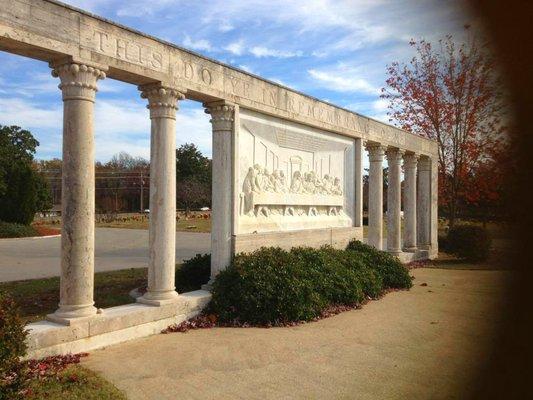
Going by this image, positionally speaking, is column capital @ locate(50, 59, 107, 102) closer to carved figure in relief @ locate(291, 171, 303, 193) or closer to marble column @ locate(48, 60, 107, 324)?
marble column @ locate(48, 60, 107, 324)

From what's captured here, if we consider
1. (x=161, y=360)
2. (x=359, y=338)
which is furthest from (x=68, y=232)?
(x=359, y=338)

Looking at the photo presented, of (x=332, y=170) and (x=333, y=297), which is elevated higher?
(x=332, y=170)

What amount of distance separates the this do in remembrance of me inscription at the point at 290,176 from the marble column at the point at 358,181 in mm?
139

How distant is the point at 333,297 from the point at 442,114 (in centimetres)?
1441

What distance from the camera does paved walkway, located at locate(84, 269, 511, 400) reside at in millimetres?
4934

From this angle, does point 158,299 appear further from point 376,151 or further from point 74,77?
point 376,151

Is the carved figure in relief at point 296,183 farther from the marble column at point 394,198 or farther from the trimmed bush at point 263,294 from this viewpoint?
the marble column at point 394,198

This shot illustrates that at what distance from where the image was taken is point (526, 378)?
417cm

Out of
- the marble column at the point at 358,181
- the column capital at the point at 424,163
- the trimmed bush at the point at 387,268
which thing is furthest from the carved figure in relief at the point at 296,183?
the column capital at the point at 424,163

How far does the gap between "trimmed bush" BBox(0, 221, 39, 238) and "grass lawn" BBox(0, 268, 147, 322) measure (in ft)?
59.8

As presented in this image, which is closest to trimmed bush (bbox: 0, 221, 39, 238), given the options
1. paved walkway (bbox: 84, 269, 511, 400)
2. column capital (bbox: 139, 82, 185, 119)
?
column capital (bbox: 139, 82, 185, 119)

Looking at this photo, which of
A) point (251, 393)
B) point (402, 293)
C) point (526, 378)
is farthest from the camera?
point (402, 293)

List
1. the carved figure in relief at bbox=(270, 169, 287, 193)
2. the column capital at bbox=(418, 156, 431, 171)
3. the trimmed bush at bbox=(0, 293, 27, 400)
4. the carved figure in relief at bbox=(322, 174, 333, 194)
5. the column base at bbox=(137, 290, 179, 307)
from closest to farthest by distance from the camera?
the trimmed bush at bbox=(0, 293, 27, 400) < the column base at bbox=(137, 290, 179, 307) < the carved figure in relief at bbox=(270, 169, 287, 193) < the carved figure in relief at bbox=(322, 174, 333, 194) < the column capital at bbox=(418, 156, 431, 171)

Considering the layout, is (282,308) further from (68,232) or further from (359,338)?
(68,232)
